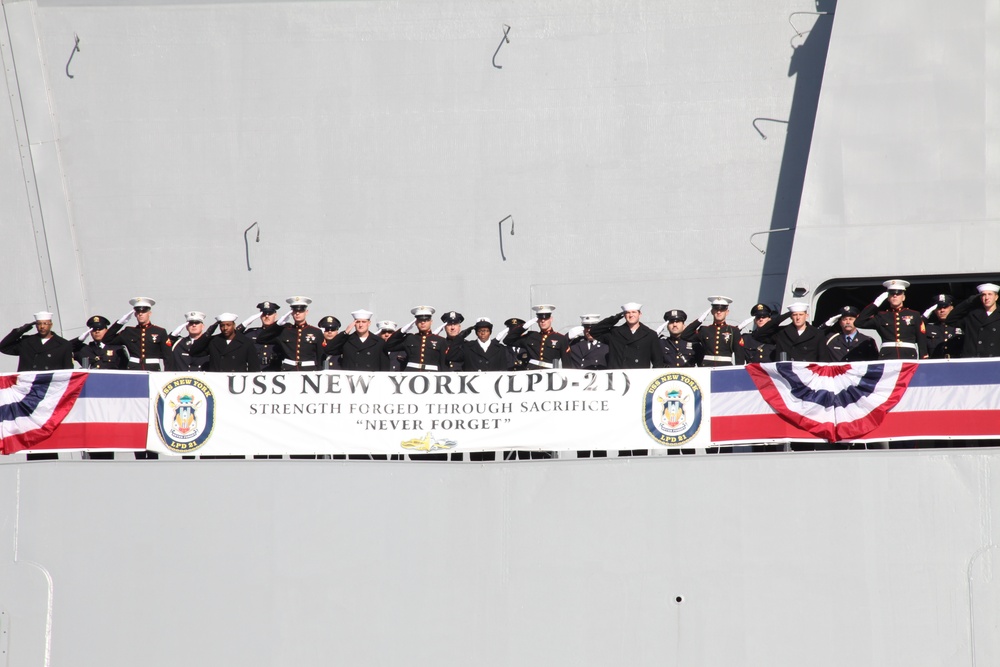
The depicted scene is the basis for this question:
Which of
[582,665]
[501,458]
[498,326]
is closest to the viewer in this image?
[582,665]

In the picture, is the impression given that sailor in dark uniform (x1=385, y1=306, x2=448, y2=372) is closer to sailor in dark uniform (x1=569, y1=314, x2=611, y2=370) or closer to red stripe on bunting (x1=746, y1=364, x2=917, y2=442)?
sailor in dark uniform (x1=569, y1=314, x2=611, y2=370)

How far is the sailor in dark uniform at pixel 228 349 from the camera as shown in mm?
7656

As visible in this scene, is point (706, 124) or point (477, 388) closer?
point (477, 388)

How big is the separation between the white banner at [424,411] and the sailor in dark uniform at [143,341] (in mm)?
→ 900

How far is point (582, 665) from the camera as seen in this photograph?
655 centimetres

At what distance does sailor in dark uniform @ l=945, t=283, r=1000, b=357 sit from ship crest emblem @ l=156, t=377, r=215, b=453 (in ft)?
15.4

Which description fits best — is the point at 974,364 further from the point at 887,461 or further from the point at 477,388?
the point at 477,388

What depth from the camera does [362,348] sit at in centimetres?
764

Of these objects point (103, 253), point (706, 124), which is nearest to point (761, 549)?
point (706, 124)

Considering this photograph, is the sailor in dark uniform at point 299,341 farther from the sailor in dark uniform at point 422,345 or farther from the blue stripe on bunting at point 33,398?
the blue stripe on bunting at point 33,398

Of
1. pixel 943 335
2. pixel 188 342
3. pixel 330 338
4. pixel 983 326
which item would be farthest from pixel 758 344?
pixel 188 342

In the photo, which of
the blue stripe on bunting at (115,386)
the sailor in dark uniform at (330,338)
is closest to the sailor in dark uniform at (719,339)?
the sailor in dark uniform at (330,338)

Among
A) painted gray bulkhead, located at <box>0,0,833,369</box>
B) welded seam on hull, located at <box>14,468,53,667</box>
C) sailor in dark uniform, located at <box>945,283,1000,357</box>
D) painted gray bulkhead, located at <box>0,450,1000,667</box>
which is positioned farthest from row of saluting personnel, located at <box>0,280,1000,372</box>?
welded seam on hull, located at <box>14,468,53,667</box>

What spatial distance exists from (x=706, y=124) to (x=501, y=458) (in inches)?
116
